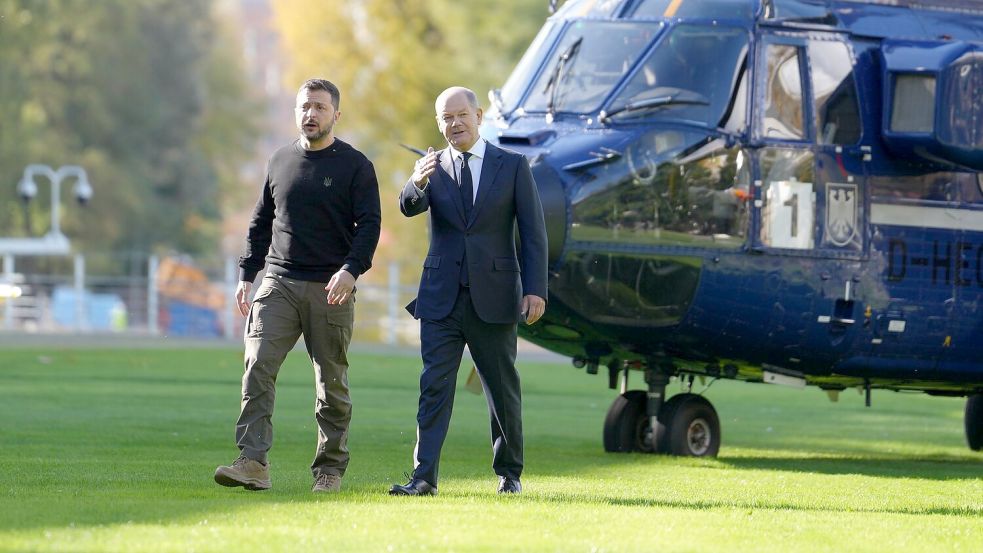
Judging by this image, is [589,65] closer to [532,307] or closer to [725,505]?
[532,307]

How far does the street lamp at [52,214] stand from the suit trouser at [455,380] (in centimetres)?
3513

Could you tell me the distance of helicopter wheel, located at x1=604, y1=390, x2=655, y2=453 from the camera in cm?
1553

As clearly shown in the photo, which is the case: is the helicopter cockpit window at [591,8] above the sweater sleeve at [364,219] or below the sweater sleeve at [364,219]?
above

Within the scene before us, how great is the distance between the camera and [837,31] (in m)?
14.5

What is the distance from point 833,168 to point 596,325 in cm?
192

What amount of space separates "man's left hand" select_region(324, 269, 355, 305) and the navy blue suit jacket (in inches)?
17.2

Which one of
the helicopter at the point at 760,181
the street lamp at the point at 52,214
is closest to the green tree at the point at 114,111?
the street lamp at the point at 52,214

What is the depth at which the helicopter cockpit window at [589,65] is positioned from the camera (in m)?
14.4

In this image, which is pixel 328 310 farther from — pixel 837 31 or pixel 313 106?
pixel 837 31

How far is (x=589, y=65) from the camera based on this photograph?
14.5 metres

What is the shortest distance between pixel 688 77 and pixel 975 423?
4.92 metres

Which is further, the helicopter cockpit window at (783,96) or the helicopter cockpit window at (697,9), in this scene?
the helicopter cockpit window at (697,9)

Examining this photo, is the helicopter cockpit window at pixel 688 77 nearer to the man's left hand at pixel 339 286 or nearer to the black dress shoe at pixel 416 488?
the man's left hand at pixel 339 286

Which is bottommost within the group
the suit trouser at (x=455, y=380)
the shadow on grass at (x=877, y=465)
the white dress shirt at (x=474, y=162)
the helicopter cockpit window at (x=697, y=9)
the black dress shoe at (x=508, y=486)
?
the shadow on grass at (x=877, y=465)
